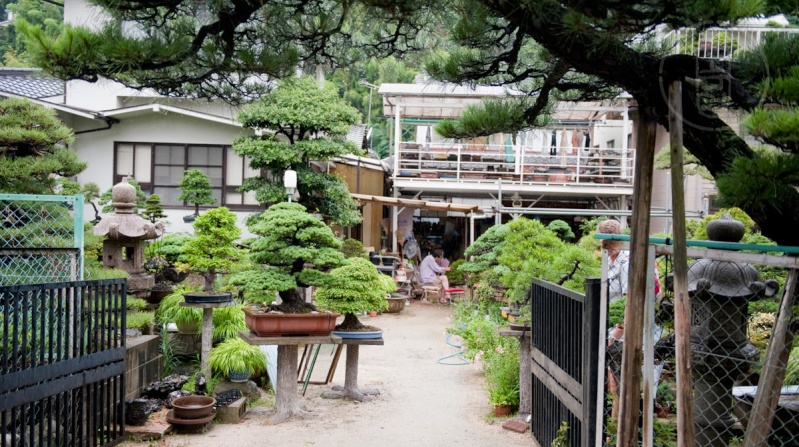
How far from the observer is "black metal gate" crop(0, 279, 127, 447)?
4.24 metres

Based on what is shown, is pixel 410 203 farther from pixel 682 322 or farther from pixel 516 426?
pixel 682 322

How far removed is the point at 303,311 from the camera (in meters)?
6.89

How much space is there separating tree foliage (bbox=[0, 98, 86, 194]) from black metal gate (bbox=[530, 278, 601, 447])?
16.3ft

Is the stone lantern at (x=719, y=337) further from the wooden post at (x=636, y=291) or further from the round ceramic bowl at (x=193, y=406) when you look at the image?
the round ceramic bowl at (x=193, y=406)

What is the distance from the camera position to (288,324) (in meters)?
6.54

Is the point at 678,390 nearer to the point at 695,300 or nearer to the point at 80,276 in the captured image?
the point at 695,300

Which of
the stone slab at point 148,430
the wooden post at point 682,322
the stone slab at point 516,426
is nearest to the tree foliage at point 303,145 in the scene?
the stone slab at point 148,430

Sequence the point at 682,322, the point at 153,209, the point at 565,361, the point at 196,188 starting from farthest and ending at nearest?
the point at 196,188 < the point at 153,209 < the point at 565,361 < the point at 682,322

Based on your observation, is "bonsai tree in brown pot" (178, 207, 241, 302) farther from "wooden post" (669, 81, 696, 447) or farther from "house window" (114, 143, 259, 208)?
"house window" (114, 143, 259, 208)

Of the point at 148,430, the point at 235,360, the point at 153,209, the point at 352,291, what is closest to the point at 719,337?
the point at 352,291

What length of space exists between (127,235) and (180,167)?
6.11 m

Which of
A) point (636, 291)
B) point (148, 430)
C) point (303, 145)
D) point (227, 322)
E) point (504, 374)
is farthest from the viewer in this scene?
point (303, 145)

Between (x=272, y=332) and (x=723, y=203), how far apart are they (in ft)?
15.7

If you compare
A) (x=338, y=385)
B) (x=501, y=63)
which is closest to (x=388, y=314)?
(x=338, y=385)
